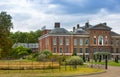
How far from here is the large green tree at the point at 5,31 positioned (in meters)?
89.6

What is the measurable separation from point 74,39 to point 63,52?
17.5 feet

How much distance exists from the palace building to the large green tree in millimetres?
12544

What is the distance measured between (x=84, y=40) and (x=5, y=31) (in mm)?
24822

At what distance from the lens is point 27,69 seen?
48.2 meters

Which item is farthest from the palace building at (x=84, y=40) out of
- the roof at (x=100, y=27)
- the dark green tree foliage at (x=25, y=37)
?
the dark green tree foliage at (x=25, y=37)

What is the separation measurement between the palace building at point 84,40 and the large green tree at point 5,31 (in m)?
12.5

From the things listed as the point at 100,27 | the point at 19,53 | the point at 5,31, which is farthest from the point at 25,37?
the point at 5,31

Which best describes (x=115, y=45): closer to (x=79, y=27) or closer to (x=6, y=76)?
(x=79, y=27)

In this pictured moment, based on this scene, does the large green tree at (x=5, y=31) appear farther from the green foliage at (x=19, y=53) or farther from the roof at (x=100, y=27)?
the roof at (x=100, y=27)

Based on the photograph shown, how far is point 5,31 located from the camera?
93.2 meters

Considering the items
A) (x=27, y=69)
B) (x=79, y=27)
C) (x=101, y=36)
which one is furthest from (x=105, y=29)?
(x=27, y=69)

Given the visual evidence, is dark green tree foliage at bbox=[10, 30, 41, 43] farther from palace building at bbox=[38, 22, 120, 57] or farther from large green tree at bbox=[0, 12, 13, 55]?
large green tree at bbox=[0, 12, 13, 55]

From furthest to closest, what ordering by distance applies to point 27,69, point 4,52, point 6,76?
point 4,52, point 27,69, point 6,76

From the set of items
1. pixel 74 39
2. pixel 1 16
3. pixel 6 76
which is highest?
pixel 1 16
